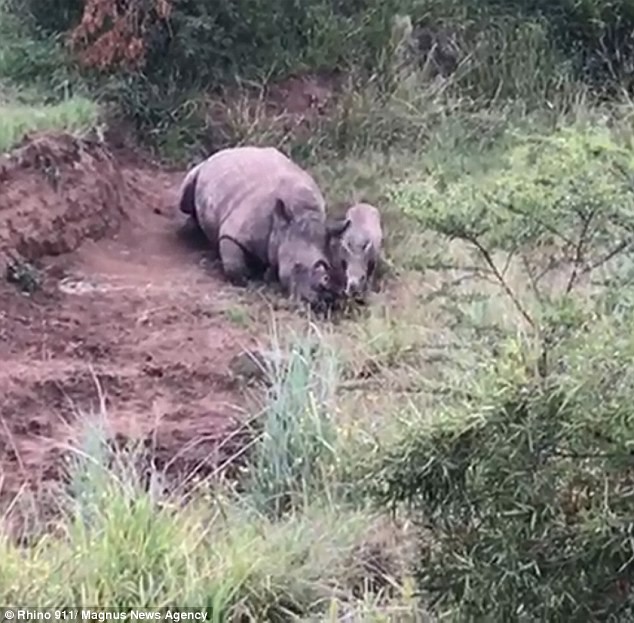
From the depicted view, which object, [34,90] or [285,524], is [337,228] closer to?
[34,90]

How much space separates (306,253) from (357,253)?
30cm

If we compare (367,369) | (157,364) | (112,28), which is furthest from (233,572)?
(112,28)

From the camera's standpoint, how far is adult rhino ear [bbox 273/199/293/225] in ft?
29.2

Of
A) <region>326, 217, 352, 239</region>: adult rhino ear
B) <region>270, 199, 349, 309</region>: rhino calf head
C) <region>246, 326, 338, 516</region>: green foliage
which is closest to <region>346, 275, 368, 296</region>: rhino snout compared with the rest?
<region>270, 199, 349, 309</region>: rhino calf head

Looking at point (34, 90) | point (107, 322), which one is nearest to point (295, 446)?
point (107, 322)

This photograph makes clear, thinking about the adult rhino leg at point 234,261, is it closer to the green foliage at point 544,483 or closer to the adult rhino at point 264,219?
the adult rhino at point 264,219

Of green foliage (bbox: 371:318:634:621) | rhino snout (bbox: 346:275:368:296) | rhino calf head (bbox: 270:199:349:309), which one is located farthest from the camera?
rhino calf head (bbox: 270:199:349:309)

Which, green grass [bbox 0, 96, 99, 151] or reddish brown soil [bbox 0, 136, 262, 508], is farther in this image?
green grass [bbox 0, 96, 99, 151]

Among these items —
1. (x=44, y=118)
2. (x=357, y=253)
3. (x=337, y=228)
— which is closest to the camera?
(x=357, y=253)

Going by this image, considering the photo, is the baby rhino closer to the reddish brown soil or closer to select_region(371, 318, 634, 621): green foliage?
the reddish brown soil

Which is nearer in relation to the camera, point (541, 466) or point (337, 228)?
point (541, 466)

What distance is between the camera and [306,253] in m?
8.70

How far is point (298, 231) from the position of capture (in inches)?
348

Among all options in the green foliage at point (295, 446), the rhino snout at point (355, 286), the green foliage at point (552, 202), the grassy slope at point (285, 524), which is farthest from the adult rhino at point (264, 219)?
the green foliage at point (552, 202)
